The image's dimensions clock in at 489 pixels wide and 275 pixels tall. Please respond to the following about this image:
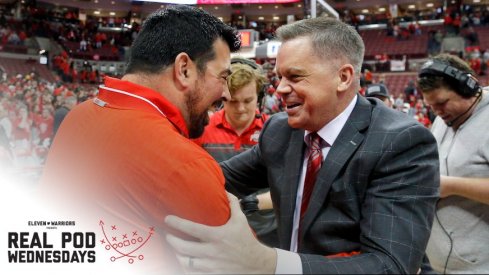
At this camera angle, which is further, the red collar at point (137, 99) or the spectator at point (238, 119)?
the spectator at point (238, 119)

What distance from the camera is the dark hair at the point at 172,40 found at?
117 cm

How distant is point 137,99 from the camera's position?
105 cm

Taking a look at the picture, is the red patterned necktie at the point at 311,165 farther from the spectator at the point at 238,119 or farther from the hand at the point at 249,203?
the spectator at the point at 238,119

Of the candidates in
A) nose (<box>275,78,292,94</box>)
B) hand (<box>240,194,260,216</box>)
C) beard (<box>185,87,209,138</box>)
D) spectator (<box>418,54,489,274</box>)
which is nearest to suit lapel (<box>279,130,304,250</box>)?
nose (<box>275,78,292,94</box>)

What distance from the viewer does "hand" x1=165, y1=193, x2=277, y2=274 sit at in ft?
2.94

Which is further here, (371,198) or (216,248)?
(371,198)

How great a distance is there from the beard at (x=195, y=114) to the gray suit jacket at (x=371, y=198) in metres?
0.29

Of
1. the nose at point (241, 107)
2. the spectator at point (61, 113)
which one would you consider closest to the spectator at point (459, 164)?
the nose at point (241, 107)

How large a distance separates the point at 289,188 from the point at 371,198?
237mm

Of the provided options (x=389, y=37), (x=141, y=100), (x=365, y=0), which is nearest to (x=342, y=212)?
(x=141, y=100)

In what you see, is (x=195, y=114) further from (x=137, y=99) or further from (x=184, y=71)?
(x=137, y=99)

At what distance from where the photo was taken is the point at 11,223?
4.00ft

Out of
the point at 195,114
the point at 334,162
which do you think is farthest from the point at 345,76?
the point at 195,114

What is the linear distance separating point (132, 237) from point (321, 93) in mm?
608
